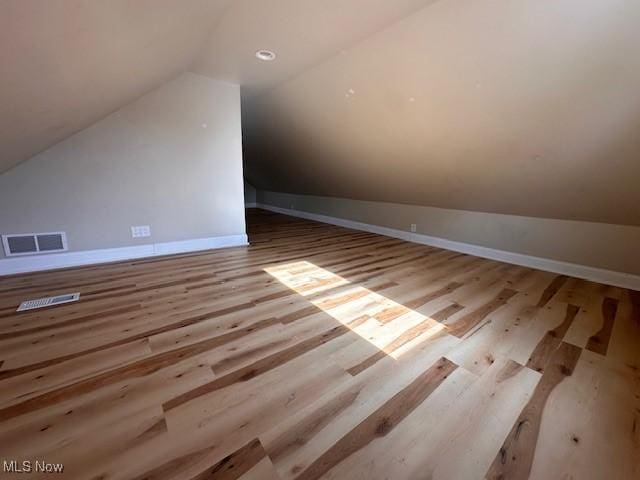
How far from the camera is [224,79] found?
3.24 metres

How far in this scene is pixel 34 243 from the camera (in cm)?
271

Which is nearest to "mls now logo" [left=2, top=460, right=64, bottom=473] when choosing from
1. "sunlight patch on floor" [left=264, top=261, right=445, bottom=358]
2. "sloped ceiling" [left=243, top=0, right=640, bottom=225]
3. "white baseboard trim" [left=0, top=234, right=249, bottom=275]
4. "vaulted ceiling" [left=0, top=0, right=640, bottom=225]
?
"sunlight patch on floor" [left=264, top=261, right=445, bottom=358]

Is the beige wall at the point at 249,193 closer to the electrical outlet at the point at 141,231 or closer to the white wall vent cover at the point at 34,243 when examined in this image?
the electrical outlet at the point at 141,231

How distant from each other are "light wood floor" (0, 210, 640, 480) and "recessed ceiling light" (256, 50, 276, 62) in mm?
2203

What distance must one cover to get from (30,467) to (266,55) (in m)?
3.13

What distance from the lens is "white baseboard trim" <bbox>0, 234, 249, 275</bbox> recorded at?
2.69 meters

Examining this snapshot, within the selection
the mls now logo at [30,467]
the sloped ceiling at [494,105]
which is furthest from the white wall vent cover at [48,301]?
the sloped ceiling at [494,105]

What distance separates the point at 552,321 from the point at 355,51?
2.69 metres

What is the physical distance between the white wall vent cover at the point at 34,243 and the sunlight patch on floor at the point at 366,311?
224cm

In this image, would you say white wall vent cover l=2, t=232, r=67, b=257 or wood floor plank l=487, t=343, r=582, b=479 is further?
white wall vent cover l=2, t=232, r=67, b=257

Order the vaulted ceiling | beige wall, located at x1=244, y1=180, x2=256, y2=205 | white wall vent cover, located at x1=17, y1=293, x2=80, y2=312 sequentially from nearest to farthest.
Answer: the vaulted ceiling < white wall vent cover, located at x1=17, y1=293, x2=80, y2=312 < beige wall, located at x1=244, y1=180, x2=256, y2=205

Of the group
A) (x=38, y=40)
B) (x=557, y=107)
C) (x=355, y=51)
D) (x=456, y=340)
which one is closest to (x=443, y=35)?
(x=355, y=51)

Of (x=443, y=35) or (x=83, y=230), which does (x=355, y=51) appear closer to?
(x=443, y=35)

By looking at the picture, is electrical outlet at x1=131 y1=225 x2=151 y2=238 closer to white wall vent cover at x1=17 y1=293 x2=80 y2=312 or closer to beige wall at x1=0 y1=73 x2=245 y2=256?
beige wall at x1=0 y1=73 x2=245 y2=256
